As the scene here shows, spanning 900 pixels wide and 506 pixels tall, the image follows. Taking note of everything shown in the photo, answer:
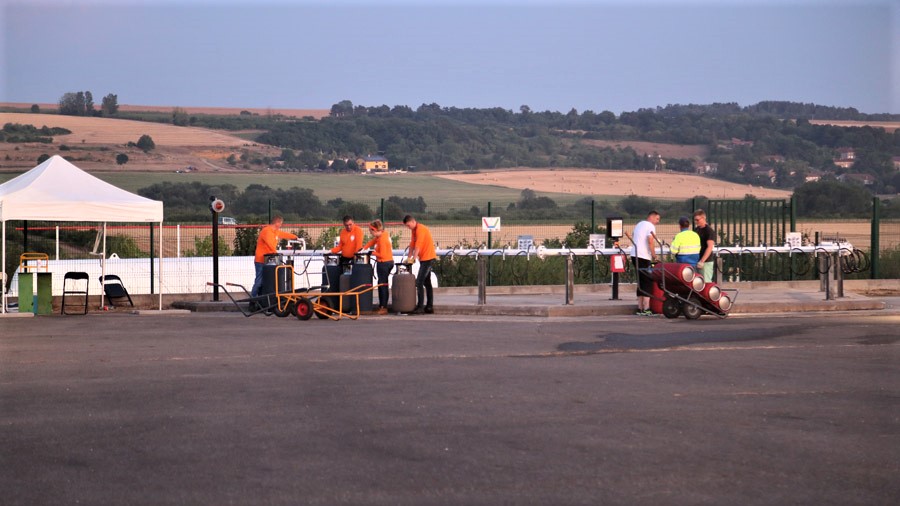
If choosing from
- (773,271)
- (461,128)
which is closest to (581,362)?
(773,271)

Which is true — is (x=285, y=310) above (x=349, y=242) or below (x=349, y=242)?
below

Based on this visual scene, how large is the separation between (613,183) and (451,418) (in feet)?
253

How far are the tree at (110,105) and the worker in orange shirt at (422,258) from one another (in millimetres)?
78734

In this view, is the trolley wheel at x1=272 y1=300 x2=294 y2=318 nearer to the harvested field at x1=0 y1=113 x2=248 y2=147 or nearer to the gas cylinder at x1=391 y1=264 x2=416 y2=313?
the gas cylinder at x1=391 y1=264 x2=416 y2=313

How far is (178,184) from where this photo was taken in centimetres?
6794

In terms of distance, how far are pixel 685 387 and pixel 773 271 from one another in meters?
18.6

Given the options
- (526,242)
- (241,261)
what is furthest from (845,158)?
(241,261)

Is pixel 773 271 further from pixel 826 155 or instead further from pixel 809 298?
pixel 826 155

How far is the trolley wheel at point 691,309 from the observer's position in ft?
67.4

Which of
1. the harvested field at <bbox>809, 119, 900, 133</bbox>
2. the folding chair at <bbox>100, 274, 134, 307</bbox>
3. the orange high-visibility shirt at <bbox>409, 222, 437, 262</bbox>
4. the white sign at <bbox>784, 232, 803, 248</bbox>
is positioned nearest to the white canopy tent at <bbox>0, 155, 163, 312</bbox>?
the folding chair at <bbox>100, 274, 134, 307</bbox>

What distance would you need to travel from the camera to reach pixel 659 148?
332ft

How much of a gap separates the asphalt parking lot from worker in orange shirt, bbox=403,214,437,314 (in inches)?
155

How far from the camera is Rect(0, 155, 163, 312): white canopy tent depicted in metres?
21.6

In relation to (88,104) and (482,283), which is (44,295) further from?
(88,104)
